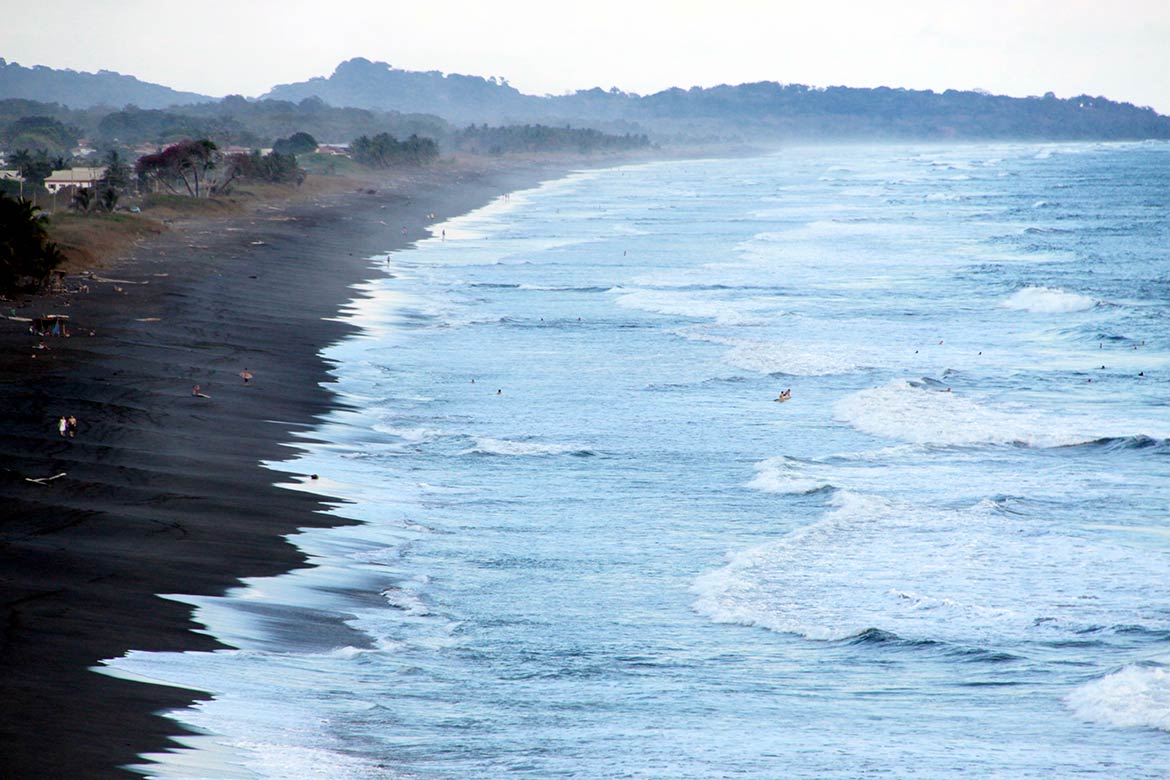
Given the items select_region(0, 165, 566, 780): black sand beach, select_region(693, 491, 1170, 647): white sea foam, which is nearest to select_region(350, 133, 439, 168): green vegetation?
select_region(0, 165, 566, 780): black sand beach

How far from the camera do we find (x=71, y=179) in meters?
82.2

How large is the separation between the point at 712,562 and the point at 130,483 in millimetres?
8547

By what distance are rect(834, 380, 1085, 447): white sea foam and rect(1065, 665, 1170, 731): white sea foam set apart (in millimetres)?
11638

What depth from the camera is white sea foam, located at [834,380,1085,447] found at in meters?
25.5

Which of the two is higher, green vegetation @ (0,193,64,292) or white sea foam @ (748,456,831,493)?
green vegetation @ (0,193,64,292)

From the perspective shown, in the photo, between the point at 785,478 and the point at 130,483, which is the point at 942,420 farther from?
the point at 130,483

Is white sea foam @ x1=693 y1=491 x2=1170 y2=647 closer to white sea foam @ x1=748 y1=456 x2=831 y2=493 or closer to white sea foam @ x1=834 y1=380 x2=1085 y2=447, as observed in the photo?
white sea foam @ x1=748 y1=456 x2=831 y2=493

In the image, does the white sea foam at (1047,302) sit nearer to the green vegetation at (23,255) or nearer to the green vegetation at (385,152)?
the green vegetation at (23,255)

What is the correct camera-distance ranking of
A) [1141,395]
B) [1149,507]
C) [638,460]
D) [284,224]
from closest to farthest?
[1149,507] → [638,460] → [1141,395] → [284,224]

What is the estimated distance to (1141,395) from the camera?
30.4m

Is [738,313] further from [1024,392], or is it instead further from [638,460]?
[638,460]

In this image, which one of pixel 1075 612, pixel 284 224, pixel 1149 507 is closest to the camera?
pixel 1075 612

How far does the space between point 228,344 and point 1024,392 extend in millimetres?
A: 19332

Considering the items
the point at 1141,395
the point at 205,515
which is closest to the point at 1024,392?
the point at 1141,395
